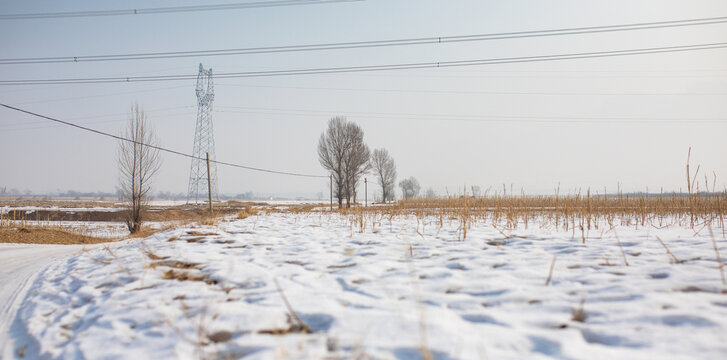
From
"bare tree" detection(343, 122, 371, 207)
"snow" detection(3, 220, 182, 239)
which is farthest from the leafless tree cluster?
"snow" detection(3, 220, 182, 239)

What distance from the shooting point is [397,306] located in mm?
2133

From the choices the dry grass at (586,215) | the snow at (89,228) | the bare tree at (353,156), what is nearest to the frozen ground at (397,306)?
the dry grass at (586,215)

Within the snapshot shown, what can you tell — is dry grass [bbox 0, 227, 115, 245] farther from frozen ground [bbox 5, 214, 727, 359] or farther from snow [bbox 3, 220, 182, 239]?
frozen ground [bbox 5, 214, 727, 359]

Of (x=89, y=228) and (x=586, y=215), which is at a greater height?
(x=586, y=215)

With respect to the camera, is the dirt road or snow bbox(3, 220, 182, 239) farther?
snow bbox(3, 220, 182, 239)

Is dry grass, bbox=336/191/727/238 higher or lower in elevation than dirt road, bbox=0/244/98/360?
higher

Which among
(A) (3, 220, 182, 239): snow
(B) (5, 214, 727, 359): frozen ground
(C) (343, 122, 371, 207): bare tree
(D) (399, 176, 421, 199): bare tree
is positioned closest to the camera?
(B) (5, 214, 727, 359): frozen ground

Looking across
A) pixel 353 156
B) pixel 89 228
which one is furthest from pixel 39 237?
pixel 353 156

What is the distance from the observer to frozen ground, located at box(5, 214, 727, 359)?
5.33 ft

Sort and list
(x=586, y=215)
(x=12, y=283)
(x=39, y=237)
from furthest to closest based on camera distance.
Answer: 1. (x=39, y=237)
2. (x=586, y=215)
3. (x=12, y=283)

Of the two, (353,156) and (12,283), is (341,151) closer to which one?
(353,156)

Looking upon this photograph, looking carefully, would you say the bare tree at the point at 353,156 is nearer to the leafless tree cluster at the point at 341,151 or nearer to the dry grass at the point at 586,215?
the leafless tree cluster at the point at 341,151

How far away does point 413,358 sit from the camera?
4.99 ft

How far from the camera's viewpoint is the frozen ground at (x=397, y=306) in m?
1.62
